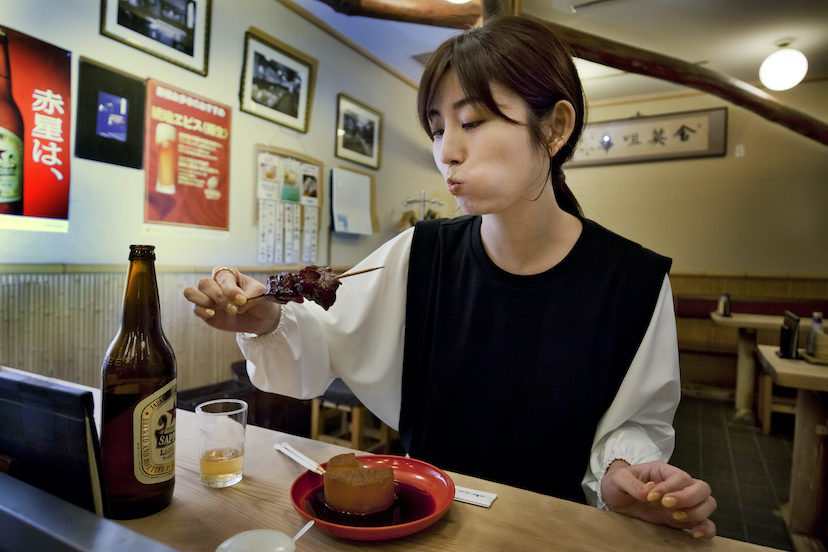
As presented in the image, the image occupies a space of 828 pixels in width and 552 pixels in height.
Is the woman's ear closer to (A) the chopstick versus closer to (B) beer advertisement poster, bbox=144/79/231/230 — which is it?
(A) the chopstick

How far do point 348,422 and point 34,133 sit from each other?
2.59 m

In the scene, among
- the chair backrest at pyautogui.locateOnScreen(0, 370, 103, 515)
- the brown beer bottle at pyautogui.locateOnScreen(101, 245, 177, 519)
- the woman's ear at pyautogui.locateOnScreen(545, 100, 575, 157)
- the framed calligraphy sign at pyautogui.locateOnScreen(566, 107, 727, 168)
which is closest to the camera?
the chair backrest at pyautogui.locateOnScreen(0, 370, 103, 515)

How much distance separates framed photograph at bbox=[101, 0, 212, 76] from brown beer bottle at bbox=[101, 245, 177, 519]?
2.41 metres

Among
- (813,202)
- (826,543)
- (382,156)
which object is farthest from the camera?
(813,202)

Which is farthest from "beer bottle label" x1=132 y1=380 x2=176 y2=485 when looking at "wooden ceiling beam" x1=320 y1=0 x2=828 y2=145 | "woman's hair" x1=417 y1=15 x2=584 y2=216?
"wooden ceiling beam" x1=320 y1=0 x2=828 y2=145

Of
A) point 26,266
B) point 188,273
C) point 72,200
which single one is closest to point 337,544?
point 26,266

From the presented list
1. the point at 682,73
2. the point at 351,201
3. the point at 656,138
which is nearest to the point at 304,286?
the point at 351,201

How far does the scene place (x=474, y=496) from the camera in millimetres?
855

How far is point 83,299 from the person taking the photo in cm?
243

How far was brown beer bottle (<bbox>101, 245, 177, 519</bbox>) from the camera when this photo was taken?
0.74 metres

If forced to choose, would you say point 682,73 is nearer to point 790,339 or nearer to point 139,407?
point 790,339

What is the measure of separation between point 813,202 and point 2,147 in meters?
7.49

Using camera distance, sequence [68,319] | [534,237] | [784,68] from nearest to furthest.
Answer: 1. [534,237]
2. [68,319]
3. [784,68]

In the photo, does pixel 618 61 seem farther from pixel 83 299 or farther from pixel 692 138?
pixel 83 299
